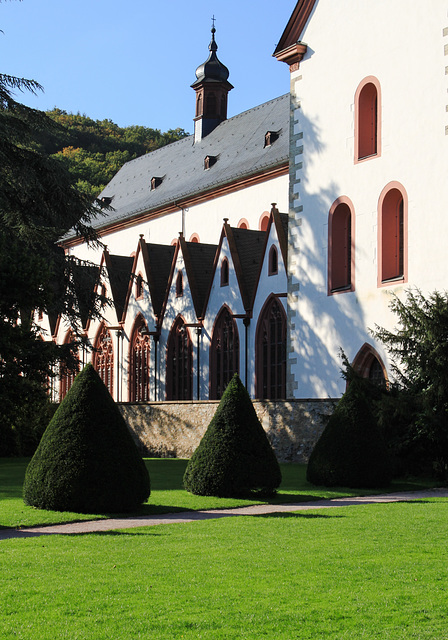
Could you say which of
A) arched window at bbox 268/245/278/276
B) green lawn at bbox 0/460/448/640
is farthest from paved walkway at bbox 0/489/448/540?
arched window at bbox 268/245/278/276

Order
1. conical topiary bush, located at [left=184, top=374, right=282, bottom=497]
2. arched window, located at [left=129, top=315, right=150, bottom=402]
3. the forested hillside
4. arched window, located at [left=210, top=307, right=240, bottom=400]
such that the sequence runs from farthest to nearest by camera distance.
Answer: the forested hillside
arched window, located at [left=129, top=315, right=150, bottom=402]
arched window, located at [left=210, top=307, right=240, bottom=400]
conical topiary bush, located at [left=184, top=374, right=282, bottom=497]

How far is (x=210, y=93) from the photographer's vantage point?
65188 mm

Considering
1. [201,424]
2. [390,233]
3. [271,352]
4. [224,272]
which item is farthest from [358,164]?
[224,272]

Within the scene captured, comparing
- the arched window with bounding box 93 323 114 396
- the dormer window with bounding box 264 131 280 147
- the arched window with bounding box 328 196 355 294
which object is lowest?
the arched window with bounding box 93 323 114 396

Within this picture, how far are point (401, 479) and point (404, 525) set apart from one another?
8.46 metres

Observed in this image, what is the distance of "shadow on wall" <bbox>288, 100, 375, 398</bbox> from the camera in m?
28.4

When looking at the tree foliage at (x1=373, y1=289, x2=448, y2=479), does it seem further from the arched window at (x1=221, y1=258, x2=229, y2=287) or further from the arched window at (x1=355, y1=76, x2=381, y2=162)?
the arched window at (x1=221, y1=258, x2=229, y2=287)

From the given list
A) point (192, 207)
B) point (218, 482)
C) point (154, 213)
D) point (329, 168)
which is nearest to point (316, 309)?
point (329, 168)

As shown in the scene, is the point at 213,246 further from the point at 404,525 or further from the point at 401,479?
the point at 404,525

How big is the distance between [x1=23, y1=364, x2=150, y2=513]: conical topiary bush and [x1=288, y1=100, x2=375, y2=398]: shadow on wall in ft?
44.9

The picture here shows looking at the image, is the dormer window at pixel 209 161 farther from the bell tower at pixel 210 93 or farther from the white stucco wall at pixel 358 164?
the white stucco wall at pixel 358 164

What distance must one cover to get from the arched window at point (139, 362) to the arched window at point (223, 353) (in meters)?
5.39

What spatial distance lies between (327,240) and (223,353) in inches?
455

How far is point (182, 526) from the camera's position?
13.2 m
